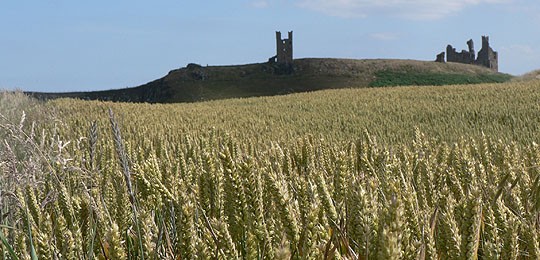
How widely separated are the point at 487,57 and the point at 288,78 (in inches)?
972

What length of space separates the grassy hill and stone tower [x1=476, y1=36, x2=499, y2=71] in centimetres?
897

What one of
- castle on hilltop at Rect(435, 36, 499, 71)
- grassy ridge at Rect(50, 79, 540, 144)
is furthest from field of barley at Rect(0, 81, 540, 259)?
castle on hilltop at Rect(435, 36, 499, 71)

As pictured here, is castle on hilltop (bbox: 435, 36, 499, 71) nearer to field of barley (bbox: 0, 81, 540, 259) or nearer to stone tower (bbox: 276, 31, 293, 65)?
stone tower (bbox: 276, 31, 293, 65)

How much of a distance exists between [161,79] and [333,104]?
39359 millimetres

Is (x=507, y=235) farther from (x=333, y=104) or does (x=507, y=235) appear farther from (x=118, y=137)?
(x=333, y=104)

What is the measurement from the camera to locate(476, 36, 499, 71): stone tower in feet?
226

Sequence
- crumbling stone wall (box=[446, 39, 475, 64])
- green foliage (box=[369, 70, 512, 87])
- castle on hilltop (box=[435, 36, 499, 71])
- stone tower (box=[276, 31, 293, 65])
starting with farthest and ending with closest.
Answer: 1. crumbling stone wall (box=[446, 39, 475, 64])
2. castle on hilltop (box=[435, 36, 499, 71])
3. stone tower (box=[276, 31, 293, 65])
4. green foliage (box=[369, 70, 512, 87])

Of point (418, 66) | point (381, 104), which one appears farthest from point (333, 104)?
point (418, 66)

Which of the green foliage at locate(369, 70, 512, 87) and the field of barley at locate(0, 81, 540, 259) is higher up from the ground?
the green foliage at locate(369, 70, 512, 87)

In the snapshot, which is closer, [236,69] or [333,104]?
[333,104]

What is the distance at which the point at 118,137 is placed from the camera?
1.55 m

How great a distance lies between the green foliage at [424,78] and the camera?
53.6m

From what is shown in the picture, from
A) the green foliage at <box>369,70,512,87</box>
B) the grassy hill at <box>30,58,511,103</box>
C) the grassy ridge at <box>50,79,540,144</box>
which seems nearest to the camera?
the grassy ridge at <box>50,79,540,144</box>

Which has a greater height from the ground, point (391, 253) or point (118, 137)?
point (118, 137)
